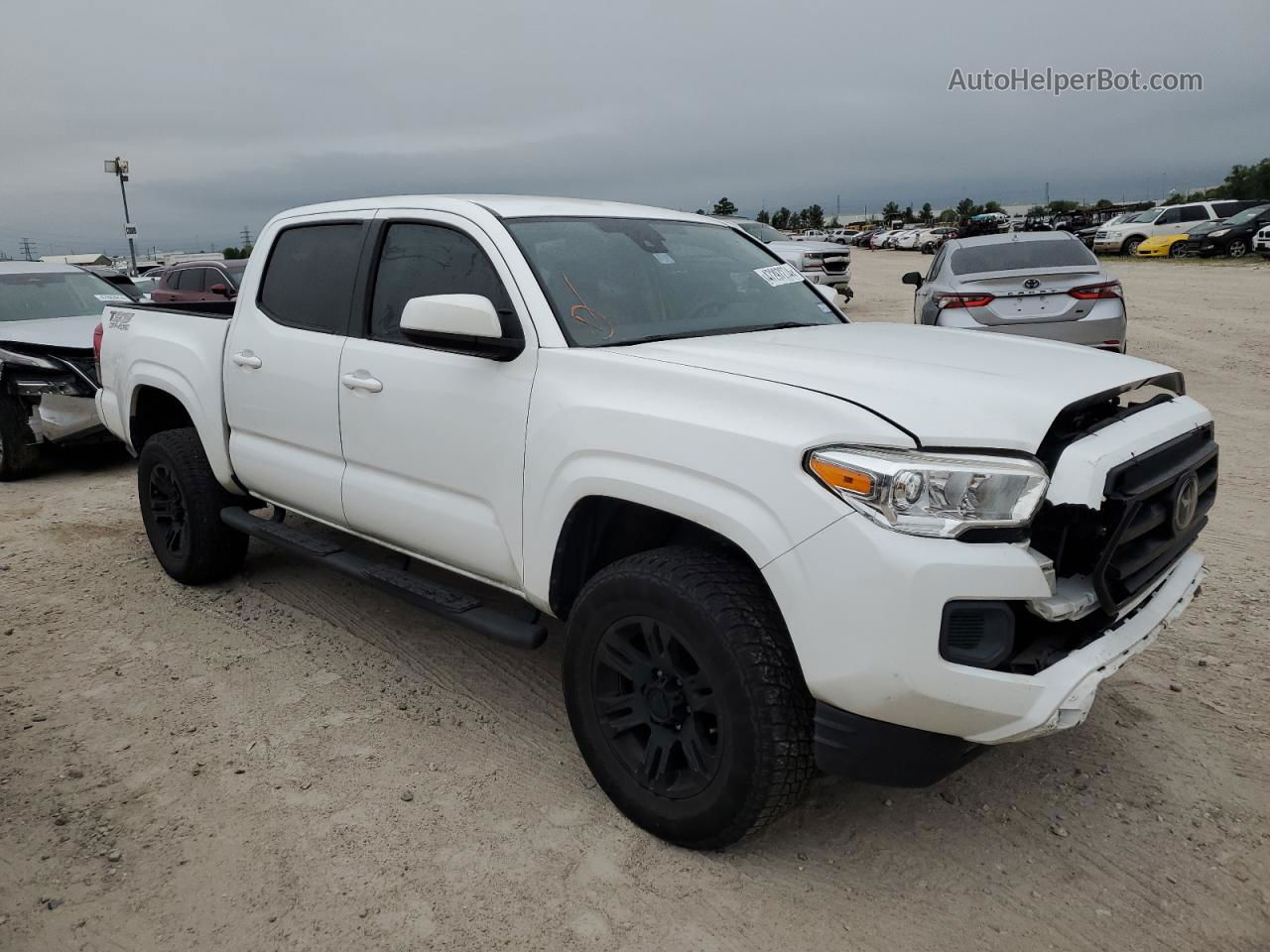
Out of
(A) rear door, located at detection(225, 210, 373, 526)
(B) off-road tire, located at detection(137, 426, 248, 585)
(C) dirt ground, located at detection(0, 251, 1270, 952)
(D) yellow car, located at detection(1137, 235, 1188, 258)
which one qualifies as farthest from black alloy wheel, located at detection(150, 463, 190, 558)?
(D) yellow car, located at detection(1137, 235, 1188, 258)

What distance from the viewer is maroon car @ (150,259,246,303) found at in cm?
1376

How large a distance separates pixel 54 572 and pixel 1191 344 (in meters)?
12.9

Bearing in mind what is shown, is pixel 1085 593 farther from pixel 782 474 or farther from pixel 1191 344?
pixel 1191 344

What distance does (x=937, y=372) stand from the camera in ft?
9.11

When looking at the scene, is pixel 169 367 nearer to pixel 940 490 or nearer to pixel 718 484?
pixel 718 484

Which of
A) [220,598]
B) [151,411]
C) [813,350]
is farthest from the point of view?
[151,411]

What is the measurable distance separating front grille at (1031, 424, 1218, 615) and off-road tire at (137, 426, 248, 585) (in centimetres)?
392

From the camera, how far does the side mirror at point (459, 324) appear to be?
3.03m

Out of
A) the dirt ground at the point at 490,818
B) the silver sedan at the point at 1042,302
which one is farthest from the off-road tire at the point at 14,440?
the silver sedan at the point at 1042,302

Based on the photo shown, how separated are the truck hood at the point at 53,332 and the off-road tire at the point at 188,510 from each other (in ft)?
11.1

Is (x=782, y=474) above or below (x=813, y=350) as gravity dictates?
below

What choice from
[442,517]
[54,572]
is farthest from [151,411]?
[442,517]

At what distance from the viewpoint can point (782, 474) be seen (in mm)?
2434

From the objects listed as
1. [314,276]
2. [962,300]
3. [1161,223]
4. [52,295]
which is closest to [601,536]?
[314,276]
